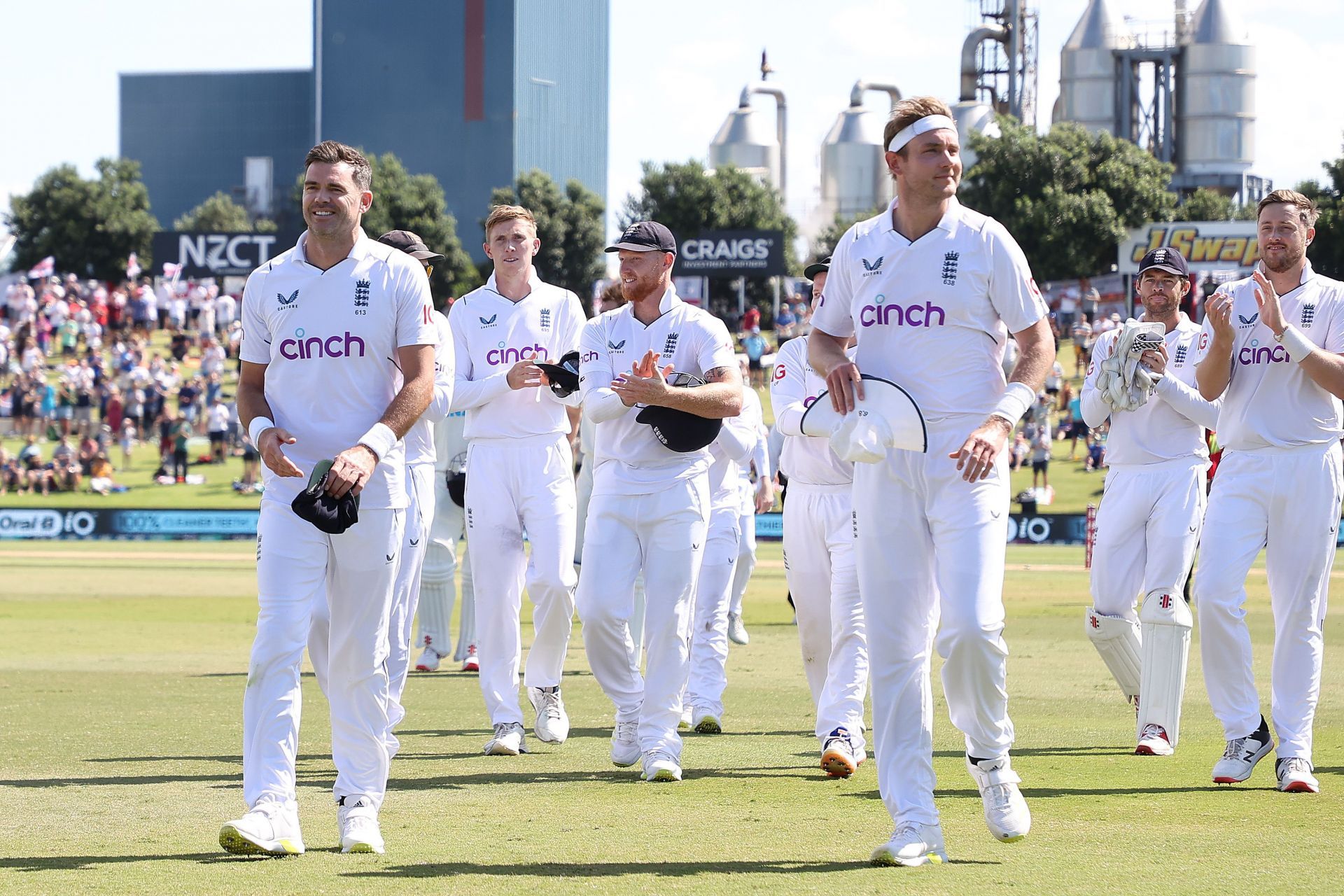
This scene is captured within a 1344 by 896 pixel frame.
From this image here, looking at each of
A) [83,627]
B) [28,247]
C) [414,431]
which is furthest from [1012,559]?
[28,247]

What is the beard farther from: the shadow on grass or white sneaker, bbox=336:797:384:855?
white sneaker, bbox=336:797:384:855

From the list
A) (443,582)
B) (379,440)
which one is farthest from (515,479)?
(443,582)

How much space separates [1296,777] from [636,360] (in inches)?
134

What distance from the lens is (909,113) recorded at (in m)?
5.92

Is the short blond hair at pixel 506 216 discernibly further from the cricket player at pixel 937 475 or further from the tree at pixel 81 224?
the tree at pixel 81 224

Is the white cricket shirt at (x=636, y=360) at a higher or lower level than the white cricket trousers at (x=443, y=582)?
higher

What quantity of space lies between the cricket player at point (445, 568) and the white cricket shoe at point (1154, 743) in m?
4.21

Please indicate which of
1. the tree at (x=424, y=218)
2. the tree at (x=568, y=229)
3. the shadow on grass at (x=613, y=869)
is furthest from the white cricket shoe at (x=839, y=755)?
the tree at (x=568, y=229)

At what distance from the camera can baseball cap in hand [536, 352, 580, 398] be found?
334 inches

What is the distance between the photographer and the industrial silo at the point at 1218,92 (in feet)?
322

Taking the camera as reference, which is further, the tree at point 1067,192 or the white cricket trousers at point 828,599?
the tree at point 1067,192

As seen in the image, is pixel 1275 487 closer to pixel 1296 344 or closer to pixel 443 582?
pixel 1296 344

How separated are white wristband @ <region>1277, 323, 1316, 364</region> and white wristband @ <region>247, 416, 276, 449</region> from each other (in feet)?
14.1

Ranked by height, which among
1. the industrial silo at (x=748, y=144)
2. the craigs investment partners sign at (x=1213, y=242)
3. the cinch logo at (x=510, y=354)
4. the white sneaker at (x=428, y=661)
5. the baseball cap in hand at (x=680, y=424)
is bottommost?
the white sneaker at (x=428, y=661)
